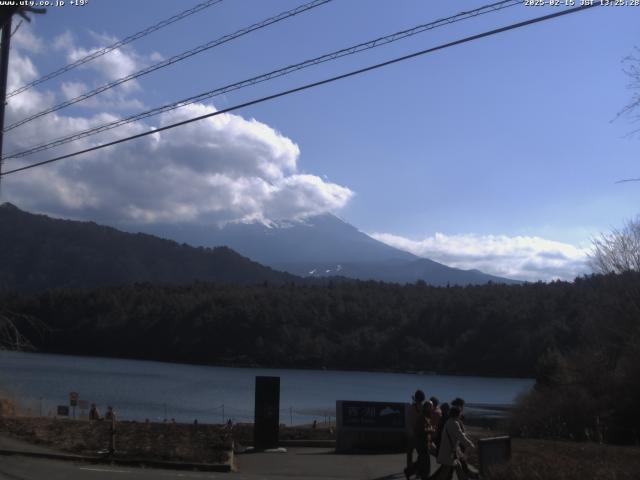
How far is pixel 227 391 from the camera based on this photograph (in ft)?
240

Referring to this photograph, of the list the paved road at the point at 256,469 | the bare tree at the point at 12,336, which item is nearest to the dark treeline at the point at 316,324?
the bare tree at the point at 12,336

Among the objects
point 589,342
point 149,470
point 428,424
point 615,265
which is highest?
point 615,265

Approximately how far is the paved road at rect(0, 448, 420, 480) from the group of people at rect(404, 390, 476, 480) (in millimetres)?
858

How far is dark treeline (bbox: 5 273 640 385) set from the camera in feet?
360

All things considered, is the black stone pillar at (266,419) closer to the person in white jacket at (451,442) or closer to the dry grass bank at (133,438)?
the dry grass bank at (133,438)

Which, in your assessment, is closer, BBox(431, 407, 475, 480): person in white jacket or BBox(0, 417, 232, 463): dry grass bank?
BBox(431, 407, 475, 480): person in white jacket

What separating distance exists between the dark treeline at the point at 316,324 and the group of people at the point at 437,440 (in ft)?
287

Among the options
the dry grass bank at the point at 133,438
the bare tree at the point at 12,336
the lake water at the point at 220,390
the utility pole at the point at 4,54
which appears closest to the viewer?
the dry grass bank at the point at 133,438

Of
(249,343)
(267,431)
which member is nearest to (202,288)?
(249,343)

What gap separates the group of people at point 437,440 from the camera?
11.7m

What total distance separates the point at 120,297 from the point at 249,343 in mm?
31723

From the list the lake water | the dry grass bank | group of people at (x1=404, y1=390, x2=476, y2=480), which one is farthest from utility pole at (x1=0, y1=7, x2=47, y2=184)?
the lake water

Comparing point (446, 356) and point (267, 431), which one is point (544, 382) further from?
point (446, 356)

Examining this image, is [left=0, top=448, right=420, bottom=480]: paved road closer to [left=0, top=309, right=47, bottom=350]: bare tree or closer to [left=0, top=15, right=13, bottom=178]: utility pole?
[left=0, top=15, right=13, bottom=178]: utility pole
